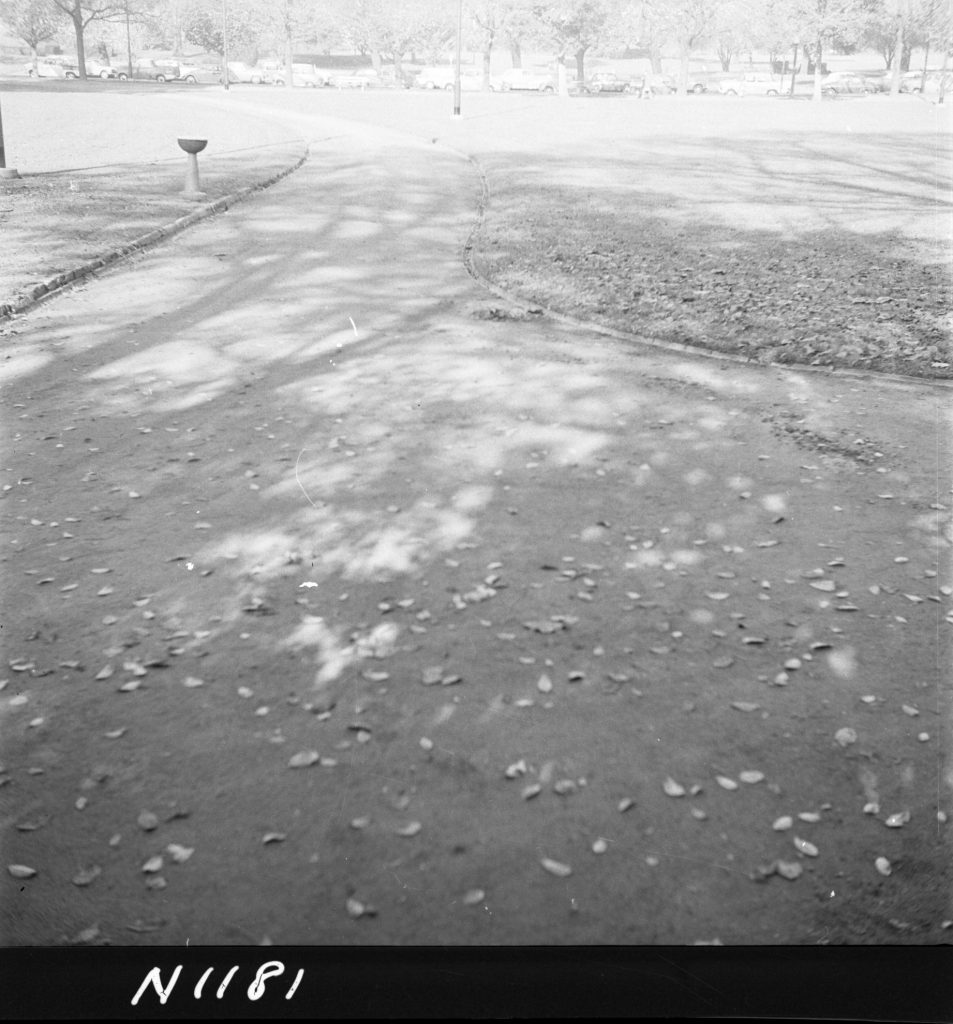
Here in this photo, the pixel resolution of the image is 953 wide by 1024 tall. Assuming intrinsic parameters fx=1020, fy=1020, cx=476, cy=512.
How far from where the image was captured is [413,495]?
6848 millimetres

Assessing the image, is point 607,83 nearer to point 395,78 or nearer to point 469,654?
point 395,78

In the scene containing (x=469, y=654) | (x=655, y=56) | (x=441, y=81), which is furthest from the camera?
(x=441, y=81)

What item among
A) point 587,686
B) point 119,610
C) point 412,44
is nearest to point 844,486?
point 587,686

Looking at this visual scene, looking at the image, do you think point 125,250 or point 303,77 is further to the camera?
point 303,77

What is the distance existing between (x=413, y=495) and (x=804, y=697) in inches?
121

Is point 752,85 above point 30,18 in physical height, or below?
below

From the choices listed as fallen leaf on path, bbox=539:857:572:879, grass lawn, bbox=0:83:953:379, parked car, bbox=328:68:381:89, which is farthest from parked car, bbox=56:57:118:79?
fallen leaf on path, bbox=539:857:572:879

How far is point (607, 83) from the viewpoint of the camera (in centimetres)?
8012

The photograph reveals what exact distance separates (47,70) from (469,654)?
292 feet

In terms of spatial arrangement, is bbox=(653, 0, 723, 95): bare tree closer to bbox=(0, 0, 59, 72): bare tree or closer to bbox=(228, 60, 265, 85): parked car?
bbox=(228, 60, 265, 85): parked car

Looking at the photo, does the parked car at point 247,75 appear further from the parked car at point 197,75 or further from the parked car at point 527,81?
the parked car at point 527,81

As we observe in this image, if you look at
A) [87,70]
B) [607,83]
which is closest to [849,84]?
[607,83]

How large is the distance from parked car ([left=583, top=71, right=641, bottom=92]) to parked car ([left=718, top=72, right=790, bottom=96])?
767cm

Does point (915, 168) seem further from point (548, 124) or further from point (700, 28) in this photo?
point (700, 28)
